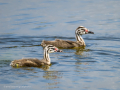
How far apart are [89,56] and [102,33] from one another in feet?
19.4

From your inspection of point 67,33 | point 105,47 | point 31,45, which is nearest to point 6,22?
point 67,33

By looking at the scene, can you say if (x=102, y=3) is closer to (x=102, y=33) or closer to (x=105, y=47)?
(x=102, y=33)

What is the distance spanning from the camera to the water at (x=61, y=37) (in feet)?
39.4

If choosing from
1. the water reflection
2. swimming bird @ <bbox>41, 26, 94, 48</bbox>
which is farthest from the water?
swimming bird @ <bbox>41, 26, 94, 48</bbox>

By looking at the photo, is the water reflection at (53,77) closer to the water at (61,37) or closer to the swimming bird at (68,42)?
the water at (61,37)

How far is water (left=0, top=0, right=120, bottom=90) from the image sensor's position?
1201 cm

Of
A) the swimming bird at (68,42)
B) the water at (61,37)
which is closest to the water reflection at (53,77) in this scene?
the water at (61,37)

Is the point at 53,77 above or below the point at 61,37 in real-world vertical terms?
below

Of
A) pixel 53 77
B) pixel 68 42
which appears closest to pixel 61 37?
pixel 68 42

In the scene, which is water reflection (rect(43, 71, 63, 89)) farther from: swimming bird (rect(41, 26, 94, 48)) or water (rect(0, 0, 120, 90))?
swimming bird (rect(41, 26, 94, 48))

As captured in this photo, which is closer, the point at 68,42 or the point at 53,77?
the point at 53,77

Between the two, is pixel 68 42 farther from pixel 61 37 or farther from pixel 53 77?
pixel 53 77

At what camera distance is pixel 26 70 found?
1316 cm

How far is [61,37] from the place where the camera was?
20688 mm
